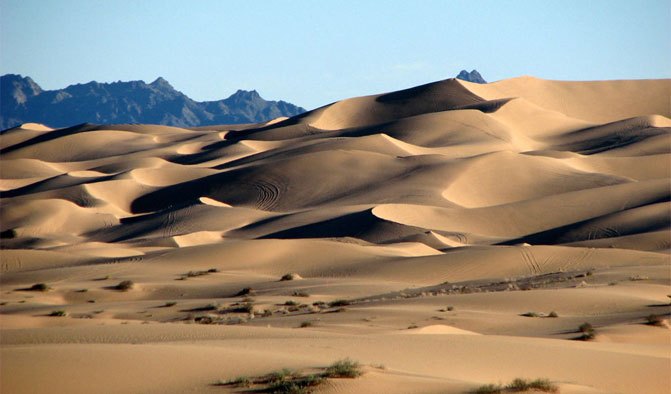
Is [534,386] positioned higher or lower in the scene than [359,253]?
lower

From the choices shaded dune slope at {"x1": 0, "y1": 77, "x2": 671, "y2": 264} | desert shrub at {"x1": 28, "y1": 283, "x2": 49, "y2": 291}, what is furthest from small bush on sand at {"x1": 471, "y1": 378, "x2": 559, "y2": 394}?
shaded dune slope at {"x1": 0, "y1": 77, "x2": 671, "y2": 264}

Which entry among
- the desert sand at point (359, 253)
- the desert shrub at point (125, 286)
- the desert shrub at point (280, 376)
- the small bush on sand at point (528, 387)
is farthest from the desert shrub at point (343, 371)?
the desert shrub at point (125, 286)

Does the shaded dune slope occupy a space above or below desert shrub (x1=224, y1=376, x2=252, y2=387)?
above

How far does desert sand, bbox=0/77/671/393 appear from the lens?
38.3 feet

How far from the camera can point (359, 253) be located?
33.9m

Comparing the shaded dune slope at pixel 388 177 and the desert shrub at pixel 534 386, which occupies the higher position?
the shaded dune slope at pixel 388 177

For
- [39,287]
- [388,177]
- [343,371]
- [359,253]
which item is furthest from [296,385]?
[388,177]

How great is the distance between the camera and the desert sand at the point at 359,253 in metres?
11.7

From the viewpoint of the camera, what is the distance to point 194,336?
14.5 m

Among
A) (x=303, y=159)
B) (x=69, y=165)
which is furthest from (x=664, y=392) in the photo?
(x=69, y=165)

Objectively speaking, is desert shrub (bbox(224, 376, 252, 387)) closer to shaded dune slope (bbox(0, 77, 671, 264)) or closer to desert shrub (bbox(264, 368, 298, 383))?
desert shrub (bbox(264, 368, 298, 383))

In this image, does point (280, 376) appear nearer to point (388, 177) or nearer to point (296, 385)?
point (296, 385)

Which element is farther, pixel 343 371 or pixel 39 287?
pixel 39 287

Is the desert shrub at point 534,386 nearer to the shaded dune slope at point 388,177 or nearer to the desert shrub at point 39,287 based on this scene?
the desert shrub at point 39,287
